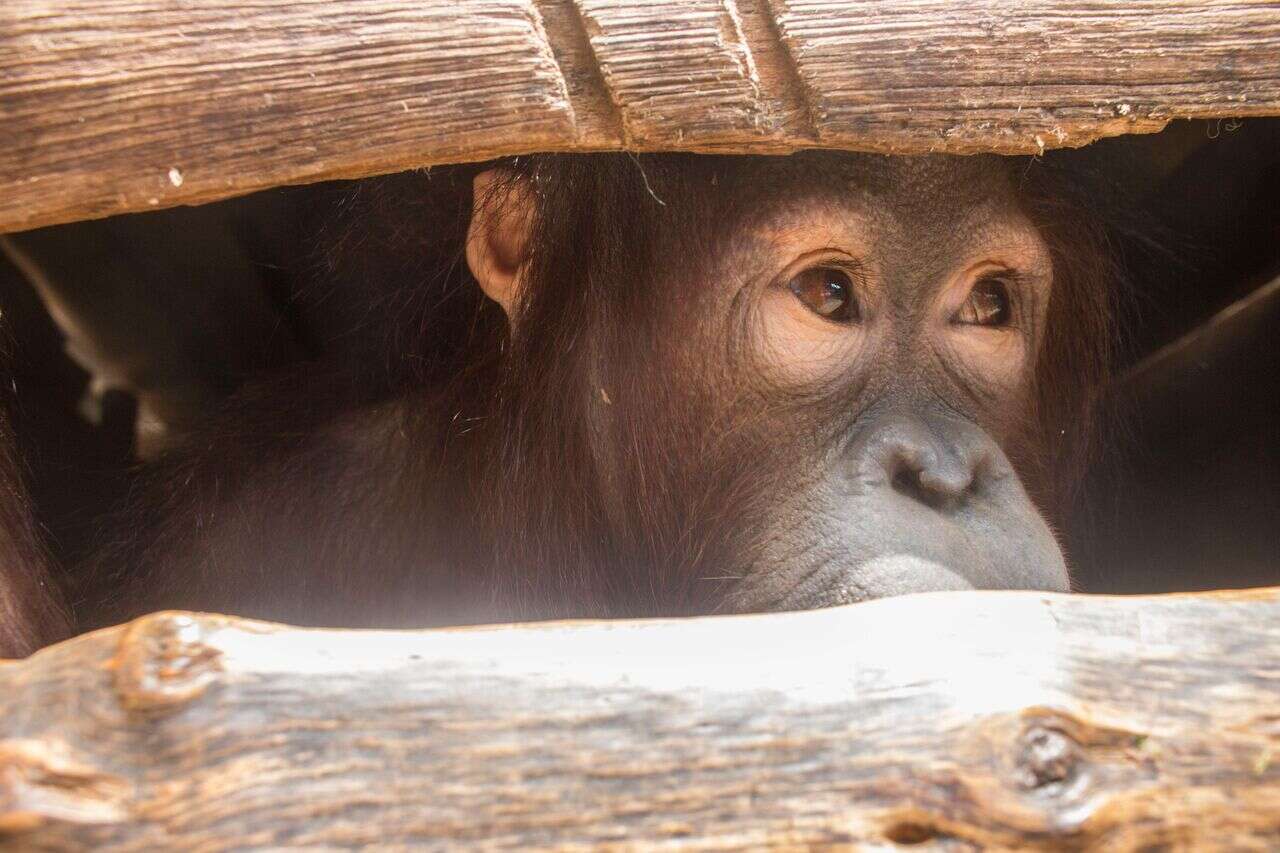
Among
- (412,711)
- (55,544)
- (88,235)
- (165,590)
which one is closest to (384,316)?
(165,590)

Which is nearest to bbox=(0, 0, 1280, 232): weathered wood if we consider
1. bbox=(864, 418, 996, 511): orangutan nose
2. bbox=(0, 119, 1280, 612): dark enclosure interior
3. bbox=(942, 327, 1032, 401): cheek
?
bbox=(864, 418, 996, 511): orangutan nose

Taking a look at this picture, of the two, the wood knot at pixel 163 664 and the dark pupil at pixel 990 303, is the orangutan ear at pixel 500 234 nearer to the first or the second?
the dark pupil at pixel 990 303

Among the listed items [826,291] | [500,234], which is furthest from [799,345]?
[500,234]

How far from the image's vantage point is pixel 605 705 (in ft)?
4.95

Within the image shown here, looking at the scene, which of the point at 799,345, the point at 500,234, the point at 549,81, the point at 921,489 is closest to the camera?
the point at 549,81

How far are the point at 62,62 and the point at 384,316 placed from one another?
1.69 metres

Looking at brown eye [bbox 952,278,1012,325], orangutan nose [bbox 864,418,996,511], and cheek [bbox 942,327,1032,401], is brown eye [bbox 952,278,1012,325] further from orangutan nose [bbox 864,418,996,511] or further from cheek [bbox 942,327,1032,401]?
orangutan nose [bbox 864,418,996,511]

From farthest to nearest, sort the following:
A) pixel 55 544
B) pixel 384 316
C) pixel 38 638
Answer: pixel 55 544 < pixel 384 316 < pixel 38 638

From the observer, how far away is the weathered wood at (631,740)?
141 cm

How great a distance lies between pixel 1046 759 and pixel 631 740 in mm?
452

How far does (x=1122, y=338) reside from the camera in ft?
13.5

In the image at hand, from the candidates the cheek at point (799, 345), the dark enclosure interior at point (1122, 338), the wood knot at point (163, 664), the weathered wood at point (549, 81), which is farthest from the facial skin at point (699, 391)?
the wood knot at point (163, 664)

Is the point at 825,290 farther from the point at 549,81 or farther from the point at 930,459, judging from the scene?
the point at 549,81

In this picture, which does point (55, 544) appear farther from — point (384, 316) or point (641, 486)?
point (641, 486)
